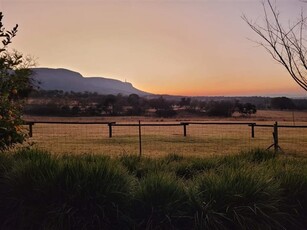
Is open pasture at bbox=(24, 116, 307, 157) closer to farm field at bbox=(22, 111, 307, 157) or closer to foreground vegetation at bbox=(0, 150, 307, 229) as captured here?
farm field at bbox=(22, 111, 307, 157)

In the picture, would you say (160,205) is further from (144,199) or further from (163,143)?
(163,143)

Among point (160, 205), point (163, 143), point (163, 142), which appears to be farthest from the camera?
point (163, 142)

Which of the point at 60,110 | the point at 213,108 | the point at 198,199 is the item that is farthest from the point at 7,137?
the point at 213,108

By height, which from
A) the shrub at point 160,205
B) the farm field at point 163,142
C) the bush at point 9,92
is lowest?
the farm field at point 163,142

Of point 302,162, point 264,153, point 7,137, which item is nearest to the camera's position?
point 7,137

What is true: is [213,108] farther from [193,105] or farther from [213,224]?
[213,224]

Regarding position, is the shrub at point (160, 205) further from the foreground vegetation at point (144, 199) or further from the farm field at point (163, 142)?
the farm field at point (163, 142)

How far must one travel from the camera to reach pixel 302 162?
7285 mm

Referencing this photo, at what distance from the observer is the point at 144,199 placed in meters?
5.09

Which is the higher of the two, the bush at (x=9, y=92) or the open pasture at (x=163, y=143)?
the bush at (x=9, y=92)

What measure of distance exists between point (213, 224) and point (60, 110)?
7036 cm

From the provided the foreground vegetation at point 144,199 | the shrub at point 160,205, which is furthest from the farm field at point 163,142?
the shrub at point 160,205

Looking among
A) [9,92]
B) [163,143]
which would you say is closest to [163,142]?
[163,143]

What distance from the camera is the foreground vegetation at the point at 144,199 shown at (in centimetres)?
493
